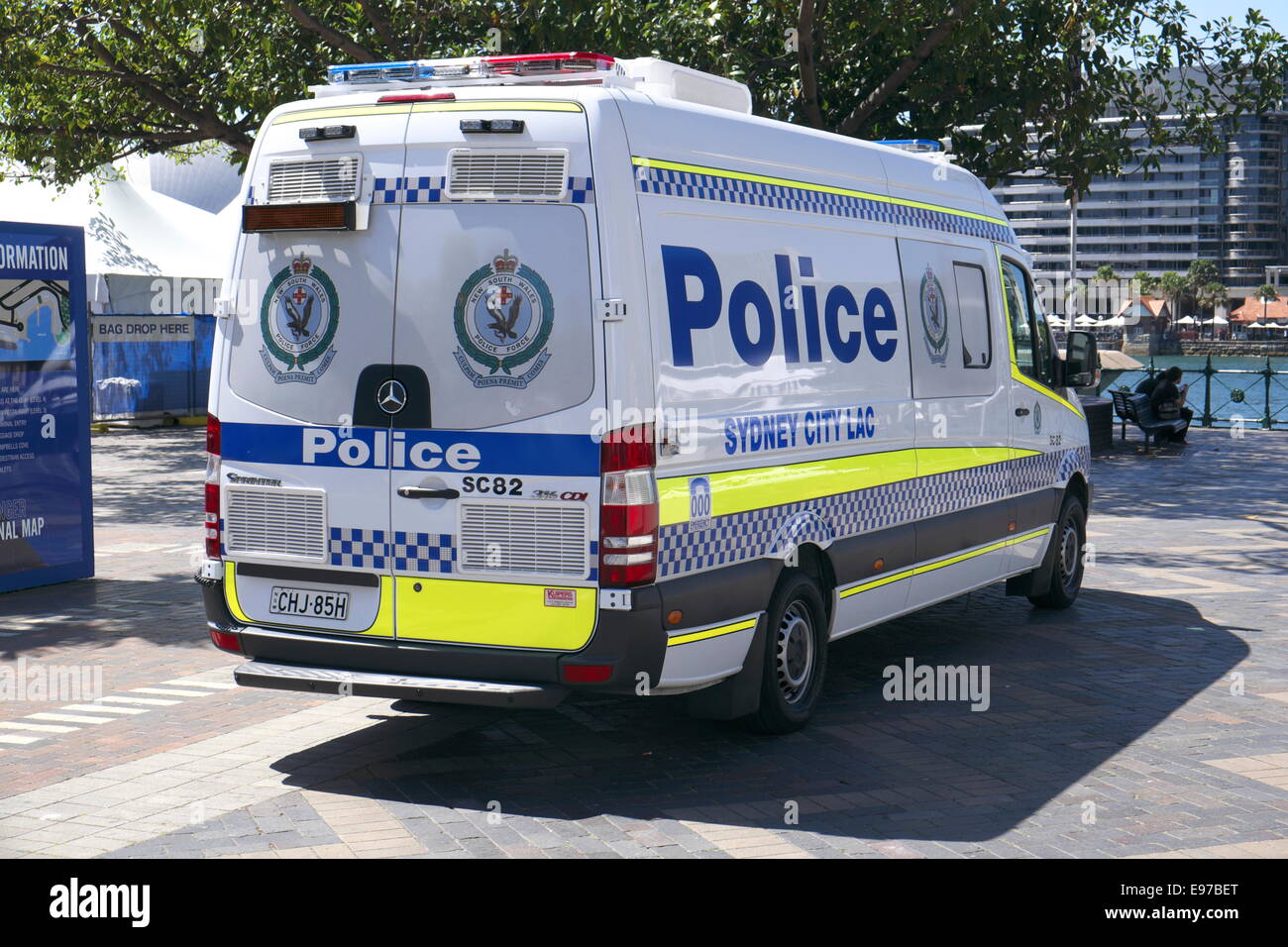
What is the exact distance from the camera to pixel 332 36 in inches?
762

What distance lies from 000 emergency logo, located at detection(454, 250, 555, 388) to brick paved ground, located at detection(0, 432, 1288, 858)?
1.66 metres

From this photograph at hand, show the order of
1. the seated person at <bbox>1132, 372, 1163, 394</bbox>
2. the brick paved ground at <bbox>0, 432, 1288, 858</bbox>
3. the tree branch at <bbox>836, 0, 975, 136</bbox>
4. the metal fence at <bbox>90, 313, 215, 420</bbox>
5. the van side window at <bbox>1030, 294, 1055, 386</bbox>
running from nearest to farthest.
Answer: the brick paved ground at <bbox>0, 432, 1288, 858</bbox> → the van side window at <bbox>1030, 294, 1055, 386</bbox> → the tree branch at <bbox>836, 0, 975, 136</bbox> → the seated person at <bbox>1132, 372, 1163, 394</bbox> → the metal fence at <bbox>90, 313, 215, 420</bbox>

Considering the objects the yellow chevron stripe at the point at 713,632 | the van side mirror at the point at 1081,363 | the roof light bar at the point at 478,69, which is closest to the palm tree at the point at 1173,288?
the van side mirror at the point at 1081,363

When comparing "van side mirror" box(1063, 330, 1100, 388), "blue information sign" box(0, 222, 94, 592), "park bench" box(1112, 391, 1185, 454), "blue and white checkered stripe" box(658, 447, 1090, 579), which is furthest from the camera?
"park bench" box(1112, 391, 1185, 454)

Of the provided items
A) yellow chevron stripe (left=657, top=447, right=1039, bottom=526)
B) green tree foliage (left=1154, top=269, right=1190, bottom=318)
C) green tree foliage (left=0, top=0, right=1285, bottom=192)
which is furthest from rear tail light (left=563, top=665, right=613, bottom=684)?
green tree foliage (left=1154, top=269, right=1190, bottom=318)

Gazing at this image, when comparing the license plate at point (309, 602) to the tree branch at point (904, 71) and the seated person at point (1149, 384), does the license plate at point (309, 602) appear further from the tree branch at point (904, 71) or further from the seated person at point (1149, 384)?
the seated person at point (1149, 384)

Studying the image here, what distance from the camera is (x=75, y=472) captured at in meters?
11.2

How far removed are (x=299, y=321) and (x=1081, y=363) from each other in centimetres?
580

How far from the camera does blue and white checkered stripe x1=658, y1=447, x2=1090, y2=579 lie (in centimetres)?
611

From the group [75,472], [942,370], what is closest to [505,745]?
[942,370]

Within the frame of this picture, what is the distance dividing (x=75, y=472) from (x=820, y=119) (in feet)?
36.4

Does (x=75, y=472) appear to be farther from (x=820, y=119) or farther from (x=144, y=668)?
(x=820, y=119)

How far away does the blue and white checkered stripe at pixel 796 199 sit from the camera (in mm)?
6152

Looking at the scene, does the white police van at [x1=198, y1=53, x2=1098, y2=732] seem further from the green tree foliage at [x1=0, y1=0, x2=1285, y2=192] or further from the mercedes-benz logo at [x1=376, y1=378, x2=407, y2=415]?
the green tree foliage at [x1=0, y1=0, x2=1285, y2=192]
